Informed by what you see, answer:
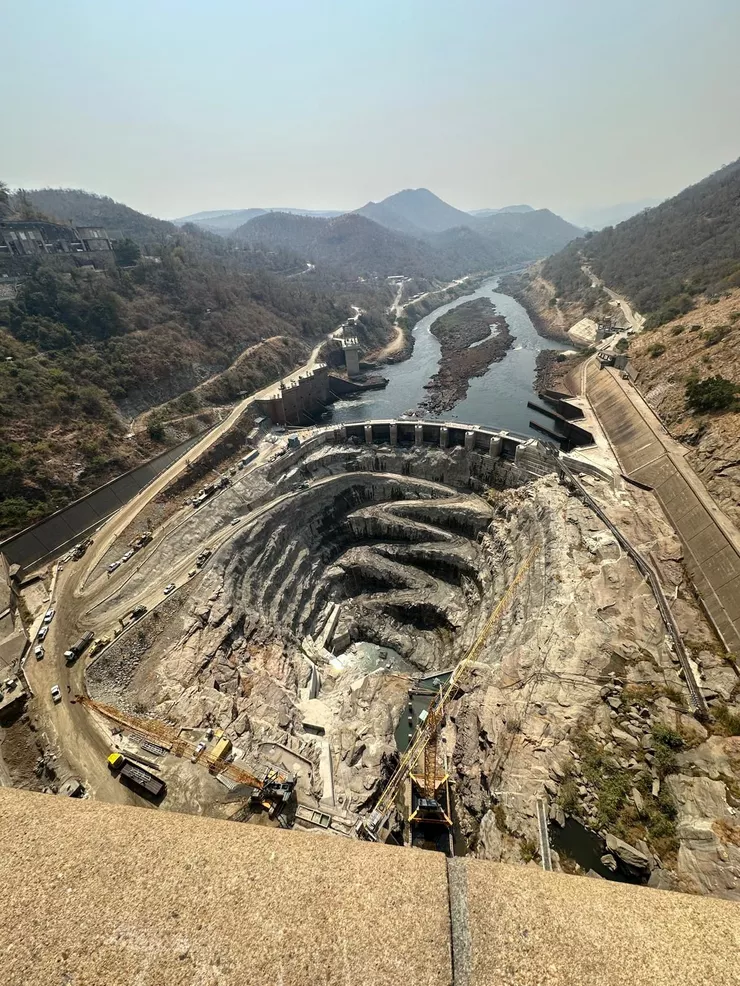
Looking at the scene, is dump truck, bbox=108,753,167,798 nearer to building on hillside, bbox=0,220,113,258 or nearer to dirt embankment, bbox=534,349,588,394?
dirt embankment, bbox=534,349,588,394

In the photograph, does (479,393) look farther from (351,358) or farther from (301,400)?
(301,400)

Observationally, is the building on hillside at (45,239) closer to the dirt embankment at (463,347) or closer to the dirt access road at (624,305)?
the dirt embankment at (463,347)

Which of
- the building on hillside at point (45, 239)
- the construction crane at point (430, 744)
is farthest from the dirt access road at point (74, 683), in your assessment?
the building on hillside at point (45, 239)

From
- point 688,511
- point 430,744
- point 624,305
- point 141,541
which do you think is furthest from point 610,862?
point 624,305

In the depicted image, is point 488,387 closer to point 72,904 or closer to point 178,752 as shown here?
point 178,752

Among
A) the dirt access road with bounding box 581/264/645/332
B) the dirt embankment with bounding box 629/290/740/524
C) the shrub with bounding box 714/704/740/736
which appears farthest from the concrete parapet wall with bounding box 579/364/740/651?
the dirt access road with bounding box 581/264/645/332
